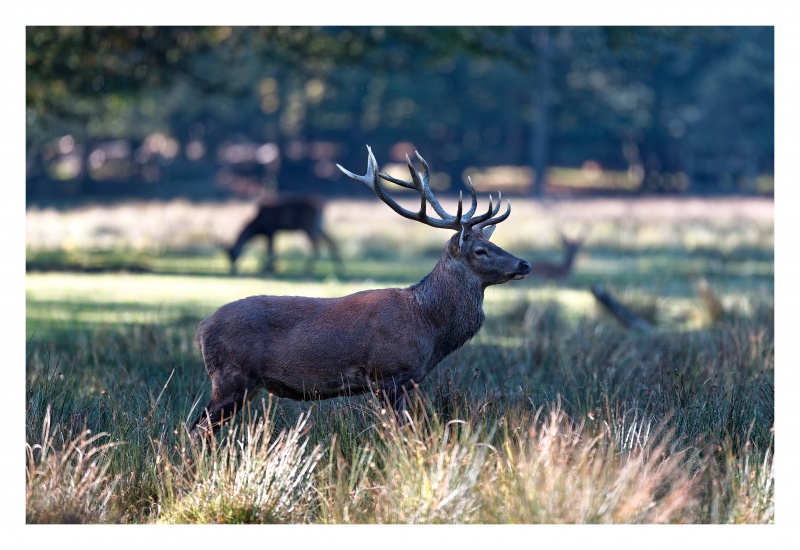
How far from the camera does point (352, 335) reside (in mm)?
6605

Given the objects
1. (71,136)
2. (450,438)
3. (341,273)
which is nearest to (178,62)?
(341,273)

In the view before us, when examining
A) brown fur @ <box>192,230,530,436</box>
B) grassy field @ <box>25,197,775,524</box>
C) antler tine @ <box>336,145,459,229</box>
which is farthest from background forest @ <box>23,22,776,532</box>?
antler tine @ <box>336,145,459,229</box>

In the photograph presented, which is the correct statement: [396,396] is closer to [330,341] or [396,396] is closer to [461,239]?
[330,341]

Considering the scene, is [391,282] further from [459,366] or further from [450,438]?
[450,438]

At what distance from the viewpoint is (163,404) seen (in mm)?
7562

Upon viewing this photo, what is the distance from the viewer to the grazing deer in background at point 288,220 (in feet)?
65.4

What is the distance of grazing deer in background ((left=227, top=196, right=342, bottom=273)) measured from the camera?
65.4ft

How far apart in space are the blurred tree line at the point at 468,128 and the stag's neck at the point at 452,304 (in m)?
32.1

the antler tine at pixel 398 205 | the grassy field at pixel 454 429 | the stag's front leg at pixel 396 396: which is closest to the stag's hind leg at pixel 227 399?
the grassy field at pixel 454 429

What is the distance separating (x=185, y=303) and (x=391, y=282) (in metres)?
4.03

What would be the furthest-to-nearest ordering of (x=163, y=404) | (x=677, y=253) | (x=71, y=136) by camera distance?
(x=71, y=136) < (x=677, y=253) < (x=163, y=404)

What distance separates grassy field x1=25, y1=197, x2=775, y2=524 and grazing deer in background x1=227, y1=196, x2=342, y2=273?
16.3ft

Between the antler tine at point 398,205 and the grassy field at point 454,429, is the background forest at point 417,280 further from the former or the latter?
the antler tine at point 398,205
